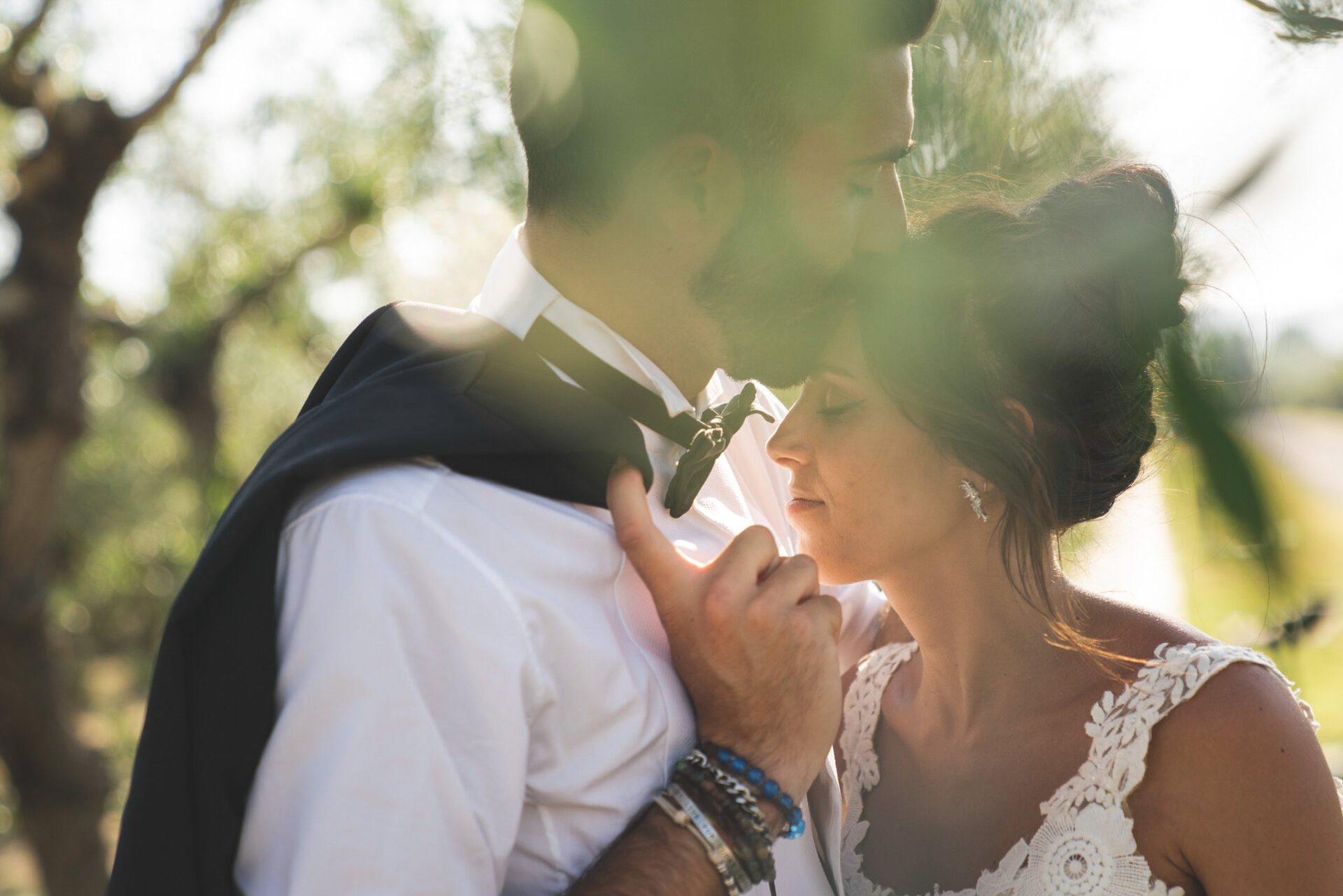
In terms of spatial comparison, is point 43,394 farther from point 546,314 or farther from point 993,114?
point 993,114

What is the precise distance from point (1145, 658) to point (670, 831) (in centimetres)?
110

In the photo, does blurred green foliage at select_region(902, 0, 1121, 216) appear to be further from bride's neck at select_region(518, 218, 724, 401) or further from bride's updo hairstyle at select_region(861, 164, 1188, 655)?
bride's neck at select_region(518, 218, 724, 401)

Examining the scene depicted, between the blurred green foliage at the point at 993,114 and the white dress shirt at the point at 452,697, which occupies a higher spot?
the blurred green foliage at the point at 993,114

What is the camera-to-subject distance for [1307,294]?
32.7 inches

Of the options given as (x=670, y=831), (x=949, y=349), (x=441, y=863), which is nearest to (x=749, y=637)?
(x=670, y=831)

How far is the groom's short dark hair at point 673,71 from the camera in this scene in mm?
1767

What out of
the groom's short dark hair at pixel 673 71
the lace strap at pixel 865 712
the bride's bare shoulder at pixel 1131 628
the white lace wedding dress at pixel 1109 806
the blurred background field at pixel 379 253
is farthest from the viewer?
the lace strap at pixel 865 712

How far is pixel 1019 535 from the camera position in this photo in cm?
221

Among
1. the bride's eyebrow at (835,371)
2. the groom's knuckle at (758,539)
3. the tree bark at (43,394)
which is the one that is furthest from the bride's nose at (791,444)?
the tree bark at (43,394)

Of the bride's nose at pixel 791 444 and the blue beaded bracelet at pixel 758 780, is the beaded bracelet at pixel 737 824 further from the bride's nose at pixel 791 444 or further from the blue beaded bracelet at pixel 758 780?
the bride's nose at pixel 791 444

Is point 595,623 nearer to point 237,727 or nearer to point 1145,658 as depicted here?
point 237,727

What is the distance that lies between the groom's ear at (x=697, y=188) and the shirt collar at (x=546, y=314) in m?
0.22

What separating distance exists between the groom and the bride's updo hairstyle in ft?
0.75

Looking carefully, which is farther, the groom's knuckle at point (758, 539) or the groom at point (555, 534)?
the groom's knuckle at point (758, 539)
